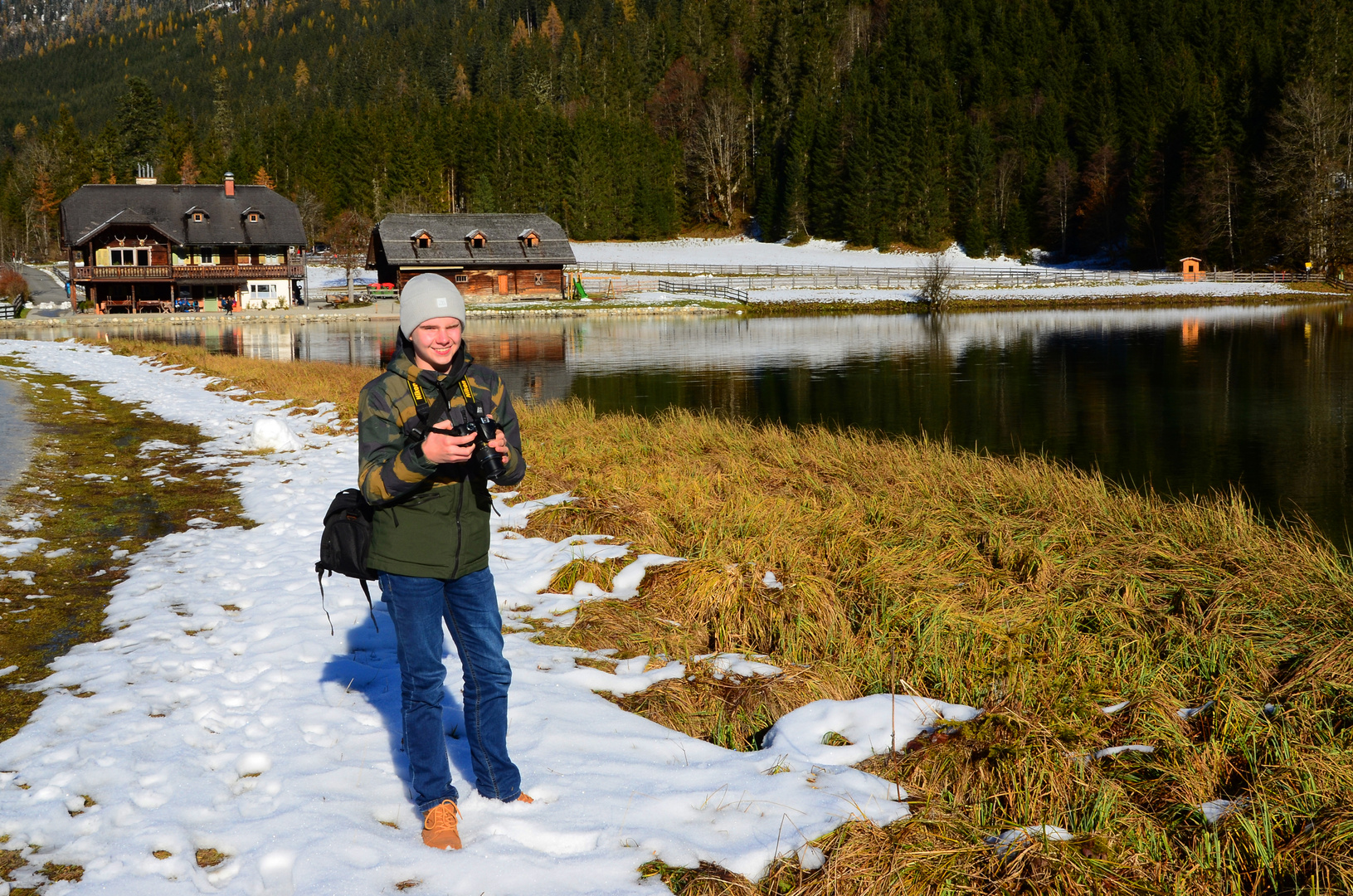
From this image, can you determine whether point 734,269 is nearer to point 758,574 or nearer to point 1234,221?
point 1234,221

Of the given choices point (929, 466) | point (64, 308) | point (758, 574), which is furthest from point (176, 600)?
point (64, 308)

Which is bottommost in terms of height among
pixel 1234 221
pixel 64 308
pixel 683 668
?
pixel 683 668

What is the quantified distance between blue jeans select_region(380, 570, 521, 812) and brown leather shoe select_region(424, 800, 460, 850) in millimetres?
50

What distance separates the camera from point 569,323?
60344 millimetres

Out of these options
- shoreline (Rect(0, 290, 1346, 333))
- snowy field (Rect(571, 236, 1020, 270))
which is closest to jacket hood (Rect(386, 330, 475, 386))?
shoreline (Rect(0, 290, 1346, 333))

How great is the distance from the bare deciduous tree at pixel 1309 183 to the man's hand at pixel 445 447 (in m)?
82.7

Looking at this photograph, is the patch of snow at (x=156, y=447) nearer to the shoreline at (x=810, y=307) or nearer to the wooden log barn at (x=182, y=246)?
the shoreline at (x=810, y=307)

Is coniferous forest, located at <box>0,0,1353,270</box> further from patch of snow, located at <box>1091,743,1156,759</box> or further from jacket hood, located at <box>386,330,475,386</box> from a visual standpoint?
jacket hood, located at <box>386,330,475,386</box>

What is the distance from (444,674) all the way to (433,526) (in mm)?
650

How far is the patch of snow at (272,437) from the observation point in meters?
13.6

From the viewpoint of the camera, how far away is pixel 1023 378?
95.3ft

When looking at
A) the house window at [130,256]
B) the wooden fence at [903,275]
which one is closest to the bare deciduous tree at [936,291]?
the wooden fence at [903,275]

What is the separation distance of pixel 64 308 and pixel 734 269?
2077 inches

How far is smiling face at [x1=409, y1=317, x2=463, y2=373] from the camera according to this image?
388cm
